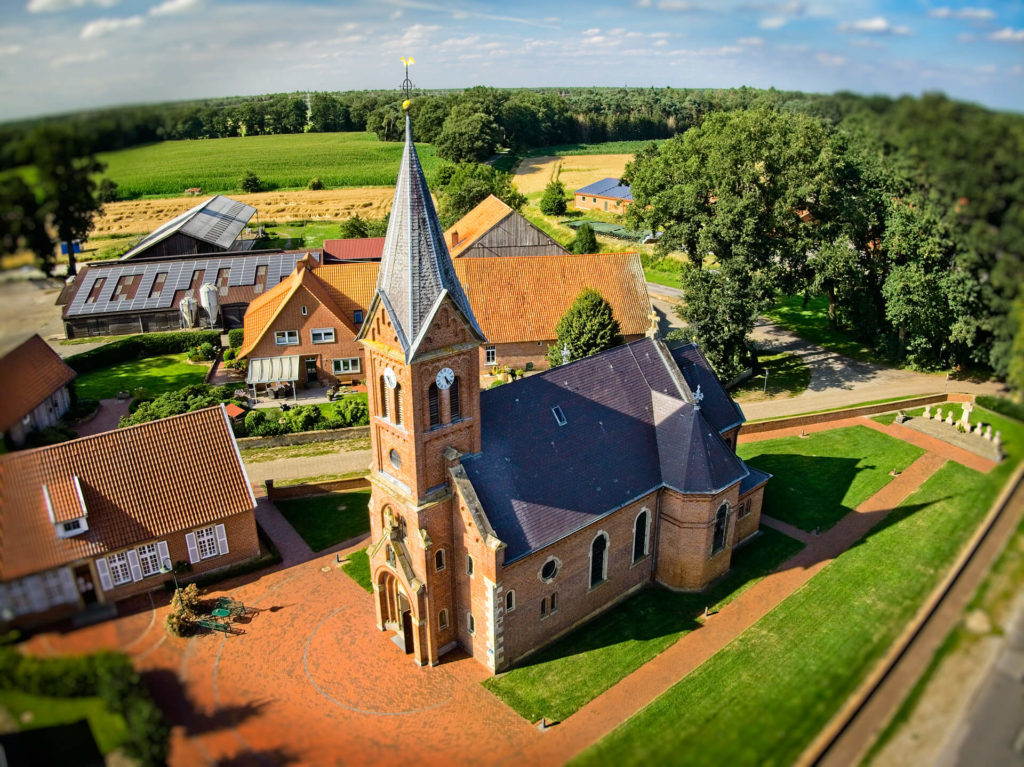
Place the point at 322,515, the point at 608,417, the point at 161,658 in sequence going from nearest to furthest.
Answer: the point at 161,658, the point at 608,417, the point at 322,515

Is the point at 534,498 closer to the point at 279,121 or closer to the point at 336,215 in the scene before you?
the point at 279,121

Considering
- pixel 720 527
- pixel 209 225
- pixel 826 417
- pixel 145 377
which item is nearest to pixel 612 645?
pixel 720 527

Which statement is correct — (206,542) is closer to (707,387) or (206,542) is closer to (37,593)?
(37,593)

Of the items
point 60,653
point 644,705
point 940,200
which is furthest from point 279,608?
point 940,200

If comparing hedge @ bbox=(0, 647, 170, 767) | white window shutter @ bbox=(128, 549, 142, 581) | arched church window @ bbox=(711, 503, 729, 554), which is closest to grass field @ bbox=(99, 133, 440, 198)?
white window shutter @ bbox=(128, 549, 142, 581)

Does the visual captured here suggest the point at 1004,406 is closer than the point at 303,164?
Yes

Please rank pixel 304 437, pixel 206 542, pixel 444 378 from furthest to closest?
pixel 304 437 < pixel 206 542 < pixel 444 378

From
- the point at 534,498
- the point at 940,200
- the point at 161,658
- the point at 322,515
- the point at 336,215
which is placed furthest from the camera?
the point at 336,215
